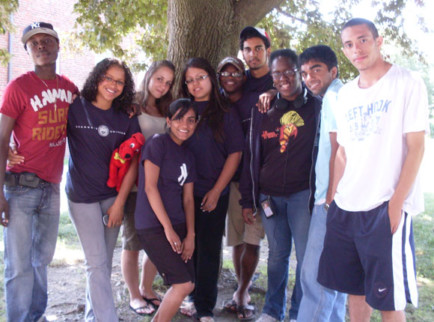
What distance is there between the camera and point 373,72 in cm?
269

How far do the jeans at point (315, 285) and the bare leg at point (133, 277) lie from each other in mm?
1682

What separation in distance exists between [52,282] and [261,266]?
277 centimetres

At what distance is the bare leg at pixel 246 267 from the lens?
13.1 ft

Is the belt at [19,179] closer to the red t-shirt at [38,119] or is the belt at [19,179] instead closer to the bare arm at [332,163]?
the red t-shirt at [38,119]

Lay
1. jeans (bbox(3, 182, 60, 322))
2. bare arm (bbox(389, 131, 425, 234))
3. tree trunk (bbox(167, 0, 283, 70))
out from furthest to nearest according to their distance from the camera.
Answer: tree trunk (bbox(167, 0, 283, 70)) → jeans (bbox(3, 182, 60, 322)) → bare arm (bbox(389, 131, 425, 234))

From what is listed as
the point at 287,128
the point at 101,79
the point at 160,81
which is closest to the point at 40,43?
the point at 101,79

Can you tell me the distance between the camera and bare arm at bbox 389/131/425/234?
2.46 metres

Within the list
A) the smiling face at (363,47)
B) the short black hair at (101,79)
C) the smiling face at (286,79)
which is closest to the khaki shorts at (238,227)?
the smiling face at (286,79)

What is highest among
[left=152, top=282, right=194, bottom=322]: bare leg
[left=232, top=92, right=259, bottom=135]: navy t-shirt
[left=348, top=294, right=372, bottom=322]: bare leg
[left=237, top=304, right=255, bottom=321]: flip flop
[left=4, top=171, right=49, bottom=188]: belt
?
[left=232, top=92, right=259, bottom=135]: navy t-shirt

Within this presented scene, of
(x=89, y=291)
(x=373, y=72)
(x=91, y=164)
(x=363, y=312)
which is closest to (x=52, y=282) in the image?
(x=89, y=291)

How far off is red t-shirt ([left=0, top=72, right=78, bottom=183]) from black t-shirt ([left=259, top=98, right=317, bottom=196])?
1.77 meters

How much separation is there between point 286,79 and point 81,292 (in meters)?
3.32

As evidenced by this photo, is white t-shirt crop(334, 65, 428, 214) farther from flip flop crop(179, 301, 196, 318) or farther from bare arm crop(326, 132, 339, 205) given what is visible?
flip flop crop(179, 301, 196, 318)

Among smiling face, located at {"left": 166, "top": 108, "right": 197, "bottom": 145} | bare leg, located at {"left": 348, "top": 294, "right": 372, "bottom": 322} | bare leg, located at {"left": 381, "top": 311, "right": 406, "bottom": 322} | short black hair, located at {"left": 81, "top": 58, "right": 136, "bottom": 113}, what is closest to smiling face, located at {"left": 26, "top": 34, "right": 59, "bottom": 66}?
short black hair, located at {"left": 81, "top": 58, "right": 136, "bottom": 113}
